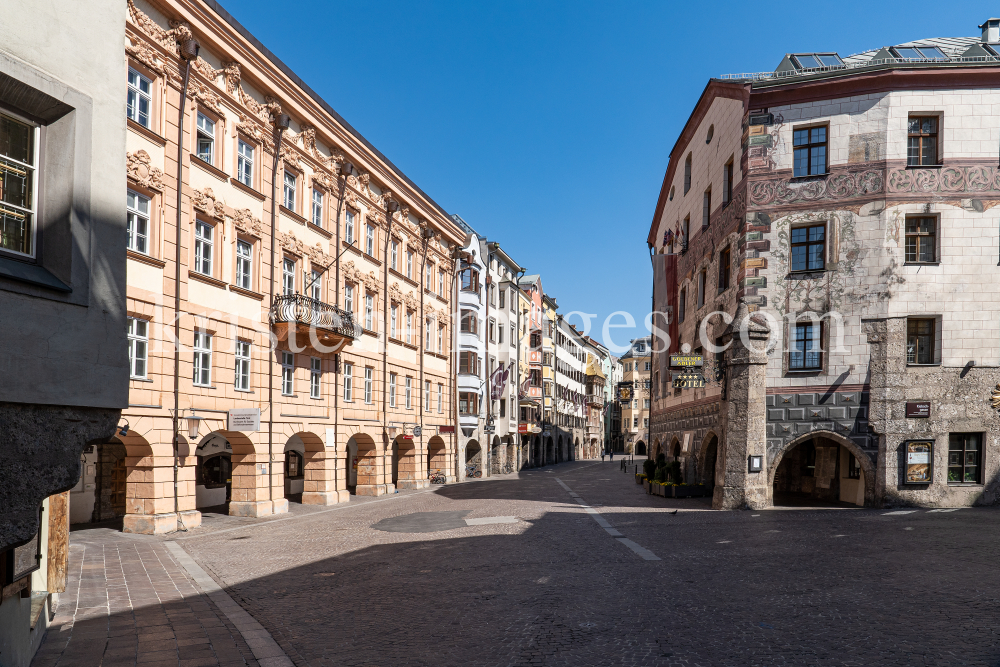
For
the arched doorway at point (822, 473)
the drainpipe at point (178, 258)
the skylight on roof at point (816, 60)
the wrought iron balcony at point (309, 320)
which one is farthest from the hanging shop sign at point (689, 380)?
the drainpipe at point (178, 258)

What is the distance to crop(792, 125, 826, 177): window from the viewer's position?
79.2 ft

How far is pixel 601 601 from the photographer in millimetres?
9961

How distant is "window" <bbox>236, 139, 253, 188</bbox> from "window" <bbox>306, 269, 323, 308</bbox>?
4181mm

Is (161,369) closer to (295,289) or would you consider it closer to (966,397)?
(295,289)

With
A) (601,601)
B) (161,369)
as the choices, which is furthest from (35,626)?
(161,369)

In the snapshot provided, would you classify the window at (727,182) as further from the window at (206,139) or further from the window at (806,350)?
the window at (206,139)

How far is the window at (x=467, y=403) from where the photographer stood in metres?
43.7

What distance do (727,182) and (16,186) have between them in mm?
25851

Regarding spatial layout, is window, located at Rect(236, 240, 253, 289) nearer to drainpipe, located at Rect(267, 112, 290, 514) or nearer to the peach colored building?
the peach colored building

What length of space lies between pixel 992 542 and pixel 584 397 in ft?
280

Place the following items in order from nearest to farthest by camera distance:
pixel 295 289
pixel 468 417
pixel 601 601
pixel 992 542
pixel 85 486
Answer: pixel 601 601 → pixel 992 542 → pixel 85 486 → pixel 295 289 → pixel 468 417

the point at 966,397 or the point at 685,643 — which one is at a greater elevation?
the point at 966,397

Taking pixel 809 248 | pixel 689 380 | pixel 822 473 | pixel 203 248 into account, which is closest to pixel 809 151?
pixel 809 248

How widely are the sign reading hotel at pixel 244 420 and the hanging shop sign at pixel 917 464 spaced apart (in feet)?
64.4
